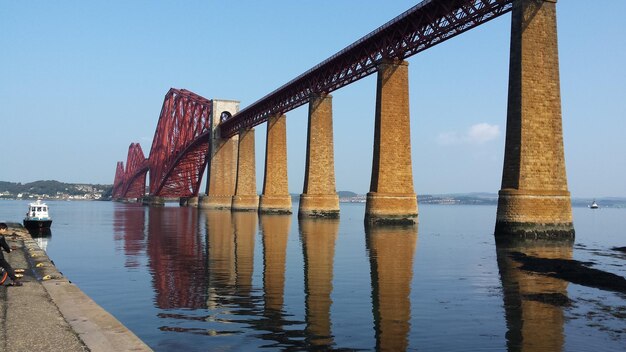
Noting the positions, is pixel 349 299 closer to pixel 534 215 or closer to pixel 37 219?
pixel 534 215

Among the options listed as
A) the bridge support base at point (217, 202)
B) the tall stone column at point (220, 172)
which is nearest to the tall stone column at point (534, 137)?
the tall stone column at point (220, 172)

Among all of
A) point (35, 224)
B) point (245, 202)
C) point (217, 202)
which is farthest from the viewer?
point (217, 202)

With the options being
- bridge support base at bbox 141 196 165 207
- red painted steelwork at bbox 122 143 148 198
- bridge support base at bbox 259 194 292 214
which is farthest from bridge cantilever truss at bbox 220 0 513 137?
red painted steelwork at bbox 122 143 148 198

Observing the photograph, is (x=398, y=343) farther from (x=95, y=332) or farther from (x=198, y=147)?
(x=198, y=147)

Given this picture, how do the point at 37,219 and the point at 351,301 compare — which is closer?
the point at 351,301

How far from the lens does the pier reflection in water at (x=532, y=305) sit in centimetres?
1045

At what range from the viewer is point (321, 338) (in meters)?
10.4

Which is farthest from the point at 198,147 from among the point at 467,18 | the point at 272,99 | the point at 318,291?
the point at 318,291

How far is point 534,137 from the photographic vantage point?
33000 millimetres

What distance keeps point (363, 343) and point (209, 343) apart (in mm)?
2565

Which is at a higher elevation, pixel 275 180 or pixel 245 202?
pixel 275 180

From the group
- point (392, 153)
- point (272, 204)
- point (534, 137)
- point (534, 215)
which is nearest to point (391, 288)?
point (534, 215)

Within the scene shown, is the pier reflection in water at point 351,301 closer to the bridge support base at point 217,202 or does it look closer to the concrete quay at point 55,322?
the concrete quay at point 55,322

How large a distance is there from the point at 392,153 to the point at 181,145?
83059 mm
